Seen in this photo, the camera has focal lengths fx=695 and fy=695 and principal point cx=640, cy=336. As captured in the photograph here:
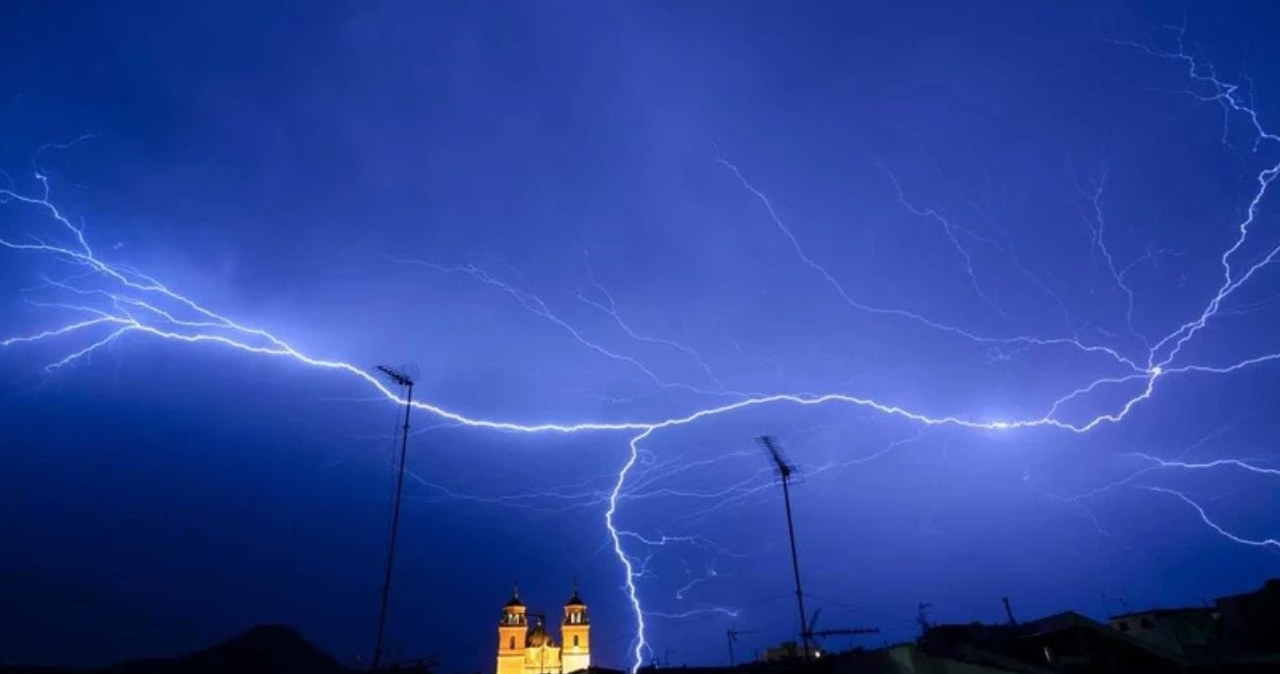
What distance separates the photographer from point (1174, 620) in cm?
2550

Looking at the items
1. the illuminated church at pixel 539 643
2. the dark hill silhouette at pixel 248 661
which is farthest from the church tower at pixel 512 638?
the dark hill silhouette at pixel 248 661

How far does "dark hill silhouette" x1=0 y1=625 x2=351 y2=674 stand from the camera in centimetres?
1327

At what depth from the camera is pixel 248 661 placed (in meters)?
14.1

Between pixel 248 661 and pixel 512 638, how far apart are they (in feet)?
129

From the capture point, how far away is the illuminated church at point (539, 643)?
4912 cm

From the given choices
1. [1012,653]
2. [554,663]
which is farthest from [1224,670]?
[554,663]

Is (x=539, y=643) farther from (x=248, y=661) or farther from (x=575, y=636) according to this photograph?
(x=248, y=661)

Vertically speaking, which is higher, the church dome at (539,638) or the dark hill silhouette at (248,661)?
the church dome at (539,638)

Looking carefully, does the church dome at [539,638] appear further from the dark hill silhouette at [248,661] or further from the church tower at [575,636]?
the dark hill silhouette at [248,661]

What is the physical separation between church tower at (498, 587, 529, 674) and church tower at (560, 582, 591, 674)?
2.97 metres

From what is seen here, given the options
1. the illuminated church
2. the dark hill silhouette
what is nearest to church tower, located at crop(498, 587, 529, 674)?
the illuminated church

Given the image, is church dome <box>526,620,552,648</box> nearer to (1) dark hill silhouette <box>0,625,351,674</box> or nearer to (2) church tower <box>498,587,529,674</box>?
(2) church tower <box>498,587,529,674</box>

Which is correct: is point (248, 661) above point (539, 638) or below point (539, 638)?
below

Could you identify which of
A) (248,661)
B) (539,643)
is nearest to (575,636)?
(539,643)
